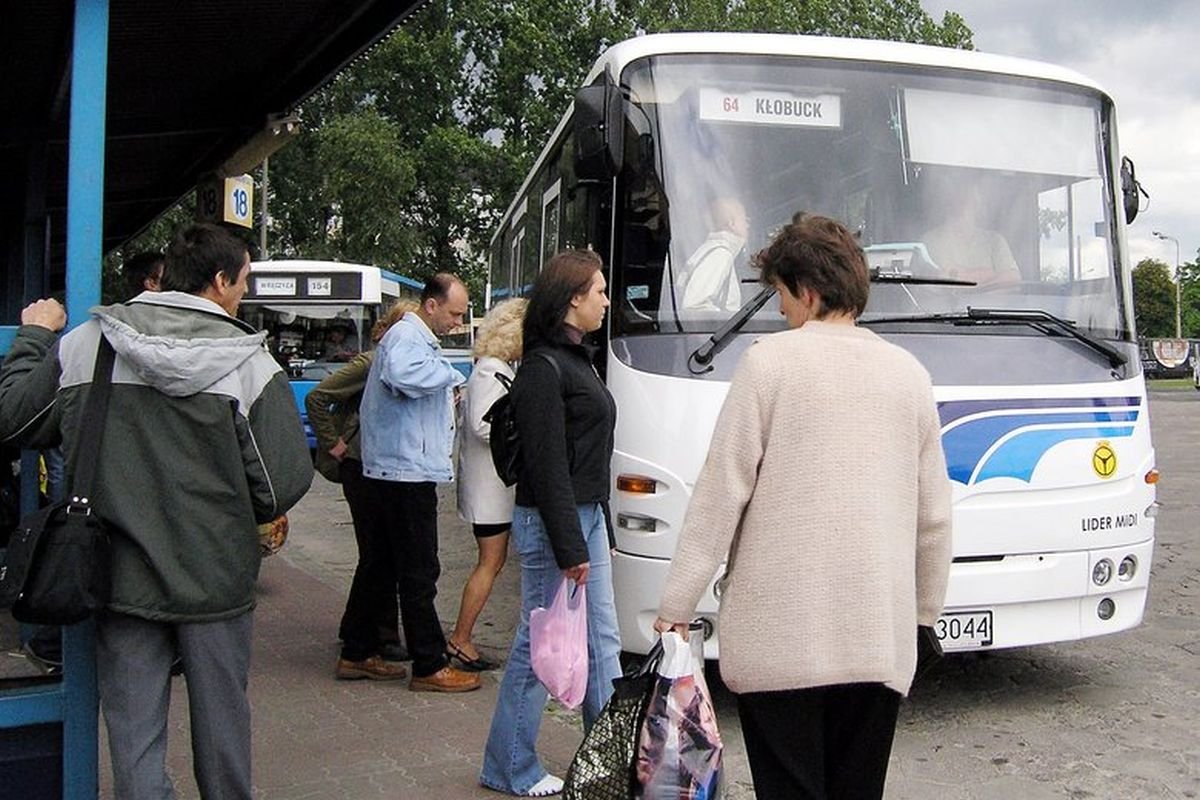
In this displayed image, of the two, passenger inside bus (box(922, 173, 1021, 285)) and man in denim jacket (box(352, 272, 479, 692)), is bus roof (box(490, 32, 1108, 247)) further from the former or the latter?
man in denim jacket (box(352, 272, 479, 692))

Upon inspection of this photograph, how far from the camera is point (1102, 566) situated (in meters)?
5.41

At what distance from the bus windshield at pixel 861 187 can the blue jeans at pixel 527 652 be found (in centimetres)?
147

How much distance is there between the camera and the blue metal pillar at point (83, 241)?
3324 millimetres

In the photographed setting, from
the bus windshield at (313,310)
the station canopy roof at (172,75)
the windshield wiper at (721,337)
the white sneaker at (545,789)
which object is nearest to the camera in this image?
the white sneaker at (545,789)

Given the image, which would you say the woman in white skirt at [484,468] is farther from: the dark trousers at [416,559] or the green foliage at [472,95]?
the green foliage at [472,95]

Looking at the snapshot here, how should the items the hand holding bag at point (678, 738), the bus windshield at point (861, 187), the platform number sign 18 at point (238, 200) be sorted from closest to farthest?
the hand holding bag at point (678, 738) < the bus windshield at point (861, 187) < the platform number sign 18 at point (238, 200)

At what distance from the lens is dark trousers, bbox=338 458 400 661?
596 centimetres

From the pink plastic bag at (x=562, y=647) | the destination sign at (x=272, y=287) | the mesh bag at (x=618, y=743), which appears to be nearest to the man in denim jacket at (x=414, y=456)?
the pink plastic bag at (x=562, y=647)

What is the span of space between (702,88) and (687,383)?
4.75ft

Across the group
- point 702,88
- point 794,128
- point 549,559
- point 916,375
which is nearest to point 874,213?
point 794,128

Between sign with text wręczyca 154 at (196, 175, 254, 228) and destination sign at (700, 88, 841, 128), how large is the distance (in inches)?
128

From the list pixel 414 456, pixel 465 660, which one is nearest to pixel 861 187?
pixel 414 456

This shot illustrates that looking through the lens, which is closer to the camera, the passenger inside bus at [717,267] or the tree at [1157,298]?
the passenger inside bus at [717,267]


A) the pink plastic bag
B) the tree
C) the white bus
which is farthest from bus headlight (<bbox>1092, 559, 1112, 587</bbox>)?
the tree
